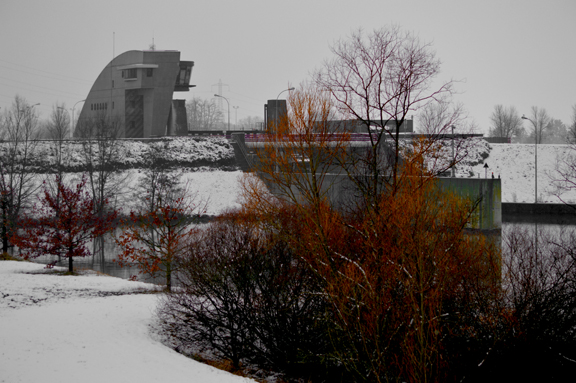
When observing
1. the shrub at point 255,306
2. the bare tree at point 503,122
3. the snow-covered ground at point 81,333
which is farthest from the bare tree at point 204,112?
the shrub at point 255,306

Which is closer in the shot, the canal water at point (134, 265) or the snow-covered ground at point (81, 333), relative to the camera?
the snow-covered ground at point (81, 333)

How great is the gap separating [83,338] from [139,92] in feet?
166

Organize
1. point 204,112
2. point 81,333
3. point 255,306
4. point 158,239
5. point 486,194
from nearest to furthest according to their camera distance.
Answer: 1. point 81,333
2. point 255,306
3. point 486,194
4. point 158,239
5. point 204,112

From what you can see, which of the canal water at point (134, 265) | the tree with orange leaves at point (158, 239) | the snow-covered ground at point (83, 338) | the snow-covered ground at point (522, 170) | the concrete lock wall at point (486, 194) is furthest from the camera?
the snow-covered ground at point (522, 170)

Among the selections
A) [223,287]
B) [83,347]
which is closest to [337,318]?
[223,287]

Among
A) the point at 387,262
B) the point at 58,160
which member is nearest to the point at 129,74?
the point at 58,160

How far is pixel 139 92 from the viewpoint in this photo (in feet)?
196

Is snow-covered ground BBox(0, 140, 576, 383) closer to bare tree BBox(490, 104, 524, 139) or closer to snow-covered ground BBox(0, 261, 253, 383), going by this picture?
snow-covered ground BBox(0, 261, 253, 383)

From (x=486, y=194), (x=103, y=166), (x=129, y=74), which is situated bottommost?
(x=486, y=194)

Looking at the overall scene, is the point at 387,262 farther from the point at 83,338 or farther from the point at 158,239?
the point at 158,239

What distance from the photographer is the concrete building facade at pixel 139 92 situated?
5784 centimetres

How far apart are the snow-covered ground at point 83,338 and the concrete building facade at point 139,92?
41486mm

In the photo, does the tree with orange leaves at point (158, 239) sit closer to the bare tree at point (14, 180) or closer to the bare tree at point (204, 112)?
the bare tree at point (14, 180)

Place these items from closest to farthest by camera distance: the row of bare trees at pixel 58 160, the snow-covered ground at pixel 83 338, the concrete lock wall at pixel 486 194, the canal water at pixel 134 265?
the snow-covered ground at pixel 83 338
the canal water at pixel 134 265
the concrete lock wall at pixel 486 194
the row of bare trees at pixel 58 160
